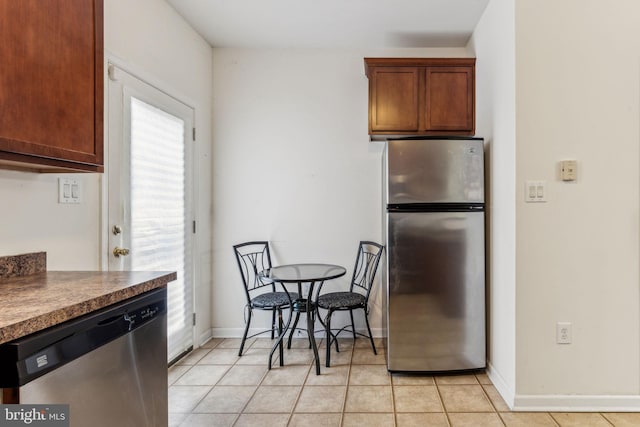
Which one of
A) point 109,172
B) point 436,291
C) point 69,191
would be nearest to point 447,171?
point 436,291

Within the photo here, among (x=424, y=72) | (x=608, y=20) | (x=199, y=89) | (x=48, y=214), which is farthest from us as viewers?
(x=199, y=89)

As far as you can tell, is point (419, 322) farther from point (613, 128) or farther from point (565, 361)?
point (613, 128)

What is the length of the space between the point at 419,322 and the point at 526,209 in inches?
41.8

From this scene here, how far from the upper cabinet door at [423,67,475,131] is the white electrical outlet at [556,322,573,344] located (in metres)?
1.55

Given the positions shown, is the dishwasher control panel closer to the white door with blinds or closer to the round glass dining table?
the white door with blinds

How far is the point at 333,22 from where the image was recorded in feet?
9.23

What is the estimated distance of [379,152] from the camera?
3248mm

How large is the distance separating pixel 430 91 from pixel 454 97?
0.20 meters

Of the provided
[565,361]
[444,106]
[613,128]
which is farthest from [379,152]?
[565,361]

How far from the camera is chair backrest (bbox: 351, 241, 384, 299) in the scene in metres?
3.17

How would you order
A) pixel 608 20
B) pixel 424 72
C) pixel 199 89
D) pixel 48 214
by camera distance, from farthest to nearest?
1. pixel 199 89
2. pixel 424 72
3. pixel 608 20
4. pixel 48 214

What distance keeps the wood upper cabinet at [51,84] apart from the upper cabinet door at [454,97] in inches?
89.9

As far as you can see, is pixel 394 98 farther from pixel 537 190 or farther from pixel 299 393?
pixel 299 393

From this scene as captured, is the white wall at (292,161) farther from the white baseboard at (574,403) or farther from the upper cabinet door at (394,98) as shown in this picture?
the white baseboard at (574,403)
